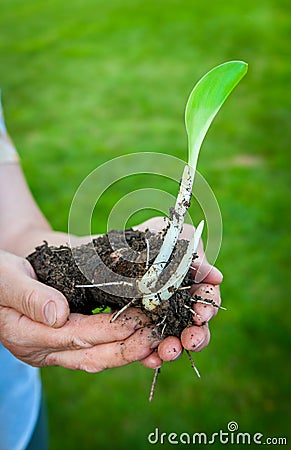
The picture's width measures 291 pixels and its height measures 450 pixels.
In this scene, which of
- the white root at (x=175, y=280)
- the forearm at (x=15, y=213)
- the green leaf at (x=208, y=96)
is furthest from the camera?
the forearm at (x=15, y=213)

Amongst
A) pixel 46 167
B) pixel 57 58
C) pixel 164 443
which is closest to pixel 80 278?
pixel 164 443

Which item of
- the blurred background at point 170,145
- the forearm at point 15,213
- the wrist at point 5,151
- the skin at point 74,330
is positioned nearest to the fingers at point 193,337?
the skin at point 74,330

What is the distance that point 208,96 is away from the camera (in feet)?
2.38

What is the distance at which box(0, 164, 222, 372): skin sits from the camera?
0.83 metres

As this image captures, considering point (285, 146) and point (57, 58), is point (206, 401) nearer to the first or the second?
point (285, 146)

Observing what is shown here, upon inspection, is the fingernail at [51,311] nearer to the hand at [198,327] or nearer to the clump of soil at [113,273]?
the clump of soil at [113,273]

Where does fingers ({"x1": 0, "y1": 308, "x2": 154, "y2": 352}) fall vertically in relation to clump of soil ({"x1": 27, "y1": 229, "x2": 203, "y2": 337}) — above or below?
below

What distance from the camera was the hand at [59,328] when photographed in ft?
2.75

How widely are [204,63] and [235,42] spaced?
1.71ft

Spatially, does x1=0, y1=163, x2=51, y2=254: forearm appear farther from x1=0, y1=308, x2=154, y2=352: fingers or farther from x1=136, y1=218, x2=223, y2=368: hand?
x1=136, y1=218, x2=223, y2=368: hand

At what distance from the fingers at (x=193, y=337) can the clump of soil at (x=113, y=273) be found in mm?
15

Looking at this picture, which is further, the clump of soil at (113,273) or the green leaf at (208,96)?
the clump of soil at (113,273)

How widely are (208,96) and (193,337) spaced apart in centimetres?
35

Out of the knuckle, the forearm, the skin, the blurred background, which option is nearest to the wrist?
the forearm
